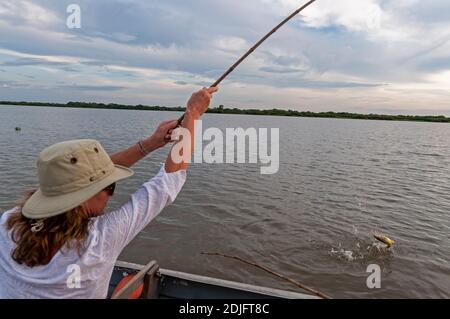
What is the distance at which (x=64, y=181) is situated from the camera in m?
2.06

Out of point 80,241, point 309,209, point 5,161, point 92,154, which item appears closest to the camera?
point 80,241

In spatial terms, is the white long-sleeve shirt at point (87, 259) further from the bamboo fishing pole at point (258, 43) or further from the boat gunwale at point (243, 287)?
the boat gunwale at point (243, 287)

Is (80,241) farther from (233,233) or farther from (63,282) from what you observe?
(233,233)

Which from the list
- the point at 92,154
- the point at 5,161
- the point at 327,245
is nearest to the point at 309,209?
the point at 327,245

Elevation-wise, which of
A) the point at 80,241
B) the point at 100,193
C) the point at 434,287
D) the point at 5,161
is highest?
the point at 100,193

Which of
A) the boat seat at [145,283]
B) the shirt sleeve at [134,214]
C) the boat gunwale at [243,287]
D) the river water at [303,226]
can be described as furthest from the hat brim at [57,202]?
the river water at [303,226]

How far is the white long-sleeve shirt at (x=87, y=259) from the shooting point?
6.84 ft

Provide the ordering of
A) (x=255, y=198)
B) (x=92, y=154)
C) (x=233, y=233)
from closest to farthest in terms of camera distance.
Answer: (x=92, y=154) < (x=233, y=233) < (x=255, y=198)

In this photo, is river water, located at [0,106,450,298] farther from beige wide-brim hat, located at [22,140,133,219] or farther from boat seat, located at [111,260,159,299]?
beige wide-brim hat, located at [22,140,133,219]

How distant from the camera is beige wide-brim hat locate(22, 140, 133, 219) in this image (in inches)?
80.0

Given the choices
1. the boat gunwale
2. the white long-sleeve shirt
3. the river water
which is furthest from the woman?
the river water

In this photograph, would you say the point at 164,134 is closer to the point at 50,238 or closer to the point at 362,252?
the point at 50,238
